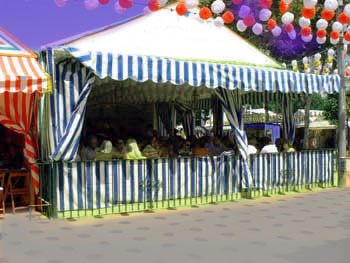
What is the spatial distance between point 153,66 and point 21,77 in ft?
7.69

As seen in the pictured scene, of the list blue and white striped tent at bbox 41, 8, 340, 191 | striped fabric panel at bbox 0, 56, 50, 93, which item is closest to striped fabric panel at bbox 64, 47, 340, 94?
blue and white striped tent at bbox 41, 8, 340, 191

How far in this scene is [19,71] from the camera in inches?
279

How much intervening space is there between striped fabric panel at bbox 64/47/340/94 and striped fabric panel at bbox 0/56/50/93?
695mm

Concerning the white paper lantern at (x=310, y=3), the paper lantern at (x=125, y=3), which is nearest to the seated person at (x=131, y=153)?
the paper lantern at (x=125, y=3)

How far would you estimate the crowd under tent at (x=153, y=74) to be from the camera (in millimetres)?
7465

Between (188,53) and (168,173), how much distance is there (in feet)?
8.47

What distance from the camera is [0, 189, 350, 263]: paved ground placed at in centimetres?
533

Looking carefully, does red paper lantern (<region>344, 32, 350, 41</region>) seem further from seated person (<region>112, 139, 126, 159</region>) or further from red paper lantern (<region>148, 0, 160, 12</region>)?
seated person (<region>112, 139, 126, 159</region>)

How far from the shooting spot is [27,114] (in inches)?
308

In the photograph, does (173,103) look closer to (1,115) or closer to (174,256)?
(1,115)

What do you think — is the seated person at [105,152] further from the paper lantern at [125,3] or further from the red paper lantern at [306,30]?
the red paper lantern at [306,30]

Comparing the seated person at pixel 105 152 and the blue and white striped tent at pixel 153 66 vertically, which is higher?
the blue and white striped tent at pixel 153 66

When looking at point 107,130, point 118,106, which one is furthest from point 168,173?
point 118,106

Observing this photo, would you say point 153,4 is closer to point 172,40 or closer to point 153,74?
point 172,40
